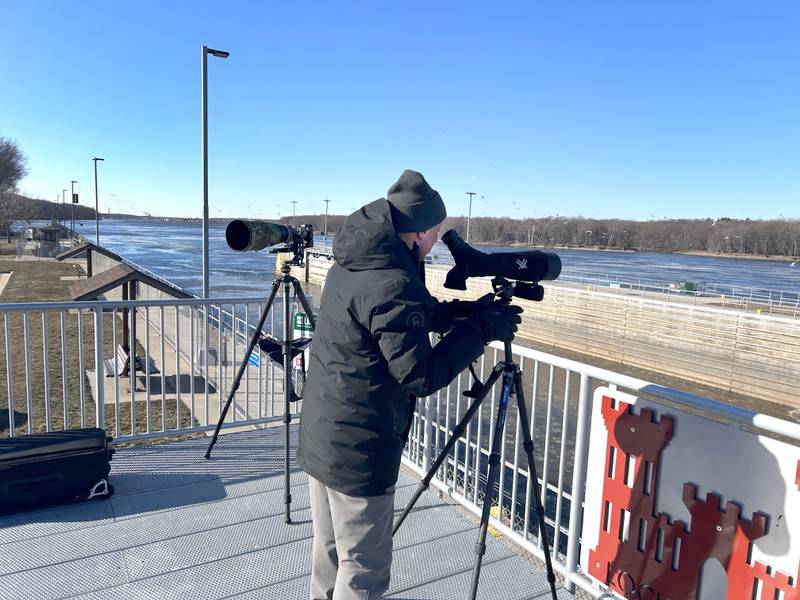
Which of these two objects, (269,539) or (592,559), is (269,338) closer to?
(269,539)

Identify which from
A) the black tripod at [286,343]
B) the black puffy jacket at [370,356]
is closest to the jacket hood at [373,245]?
the black puffy jacket at [370,356]

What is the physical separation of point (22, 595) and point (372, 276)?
2.25 m

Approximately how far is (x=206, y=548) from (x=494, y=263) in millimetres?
2142

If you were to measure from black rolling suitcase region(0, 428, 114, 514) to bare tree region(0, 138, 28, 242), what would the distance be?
197ft

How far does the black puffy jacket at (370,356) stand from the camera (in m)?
1.66

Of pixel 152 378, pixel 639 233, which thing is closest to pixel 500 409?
pixel 152 378

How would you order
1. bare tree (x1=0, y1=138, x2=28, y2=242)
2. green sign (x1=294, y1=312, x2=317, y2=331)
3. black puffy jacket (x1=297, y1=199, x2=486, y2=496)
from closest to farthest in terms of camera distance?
black puffy jacket (x1=297, y1=199, x2=486, y2=496), green sign (x1=294, y1=312, x2=317, y2=331), bare tree (x1=0, y1=138, x2=28, y2=242)

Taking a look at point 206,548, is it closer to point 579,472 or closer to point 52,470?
point 52,470

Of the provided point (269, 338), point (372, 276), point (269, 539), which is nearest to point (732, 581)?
point (372, 276)

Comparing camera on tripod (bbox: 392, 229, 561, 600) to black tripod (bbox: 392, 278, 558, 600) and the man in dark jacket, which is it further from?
the man in dark jacket

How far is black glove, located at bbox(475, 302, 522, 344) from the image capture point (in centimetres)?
190

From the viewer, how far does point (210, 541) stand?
303 cm

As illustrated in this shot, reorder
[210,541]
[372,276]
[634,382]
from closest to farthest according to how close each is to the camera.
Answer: [372,276] → [634,382] → [210,541]

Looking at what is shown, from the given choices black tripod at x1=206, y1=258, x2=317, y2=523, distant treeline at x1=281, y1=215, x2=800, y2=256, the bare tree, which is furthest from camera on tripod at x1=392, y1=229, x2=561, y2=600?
distant treeline at x1=281, y1=215, x2=800, y2=256
